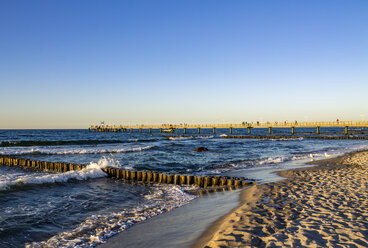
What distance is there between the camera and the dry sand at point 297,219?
4695mm

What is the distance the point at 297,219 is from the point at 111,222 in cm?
494

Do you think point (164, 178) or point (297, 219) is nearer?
point (297, 219)

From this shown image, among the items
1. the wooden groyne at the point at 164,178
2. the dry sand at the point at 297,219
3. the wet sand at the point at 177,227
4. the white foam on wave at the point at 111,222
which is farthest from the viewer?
the wooden groyne at the point at 164,178

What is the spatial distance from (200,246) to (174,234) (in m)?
1.02

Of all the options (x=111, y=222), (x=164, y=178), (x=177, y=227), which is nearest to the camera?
(x=177, y=227)

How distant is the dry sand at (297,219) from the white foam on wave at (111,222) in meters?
2.37

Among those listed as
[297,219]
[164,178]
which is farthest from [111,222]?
[164,178]

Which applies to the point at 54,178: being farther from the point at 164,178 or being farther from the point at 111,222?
the point at 111,222

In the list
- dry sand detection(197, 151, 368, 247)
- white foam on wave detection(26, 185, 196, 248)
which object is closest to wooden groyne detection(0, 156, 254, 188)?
white foam on wave detection(26, 185, 196, 248)

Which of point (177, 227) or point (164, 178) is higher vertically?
point (177, 227)

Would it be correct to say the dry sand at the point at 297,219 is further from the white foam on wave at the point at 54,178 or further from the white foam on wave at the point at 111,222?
the white foam on wave at the point at 54,178

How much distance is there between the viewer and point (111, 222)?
6934mm

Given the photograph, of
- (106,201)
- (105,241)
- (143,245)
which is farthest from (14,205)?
(143,245)

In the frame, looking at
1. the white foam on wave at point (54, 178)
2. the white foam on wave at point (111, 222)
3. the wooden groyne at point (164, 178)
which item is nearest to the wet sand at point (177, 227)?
the white foam on wave at point (111, 222)
